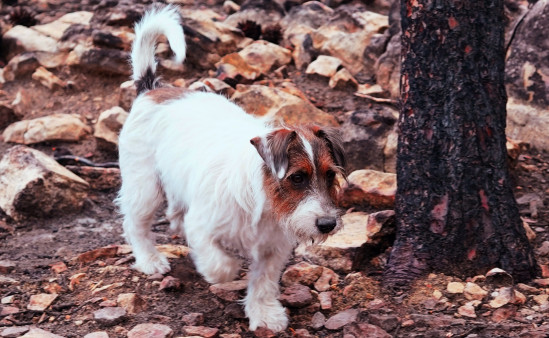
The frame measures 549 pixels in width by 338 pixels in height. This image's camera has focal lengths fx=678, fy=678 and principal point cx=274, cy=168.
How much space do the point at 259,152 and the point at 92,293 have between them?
68.0 inches

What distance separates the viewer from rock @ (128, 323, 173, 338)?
13.2 ft

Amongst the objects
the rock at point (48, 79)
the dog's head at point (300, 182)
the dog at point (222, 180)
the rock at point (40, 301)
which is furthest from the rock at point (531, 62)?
the rock at point (48, 79)

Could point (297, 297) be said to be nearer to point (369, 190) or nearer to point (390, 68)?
point (369, 190)

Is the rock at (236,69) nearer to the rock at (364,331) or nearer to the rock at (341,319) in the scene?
the rock at (341,319)

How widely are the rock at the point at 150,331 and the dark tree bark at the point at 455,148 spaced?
1549mm

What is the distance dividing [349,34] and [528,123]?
2962mm

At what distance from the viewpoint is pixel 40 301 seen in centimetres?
456

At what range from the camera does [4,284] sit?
15.9ft

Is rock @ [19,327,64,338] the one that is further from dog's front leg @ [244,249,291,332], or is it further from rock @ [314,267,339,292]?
rock @ [314,267,339,292]

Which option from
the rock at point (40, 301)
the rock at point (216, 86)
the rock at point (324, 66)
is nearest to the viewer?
the rock at point (40, 301)

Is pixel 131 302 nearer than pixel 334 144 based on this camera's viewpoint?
No

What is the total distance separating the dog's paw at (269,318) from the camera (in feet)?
14.2

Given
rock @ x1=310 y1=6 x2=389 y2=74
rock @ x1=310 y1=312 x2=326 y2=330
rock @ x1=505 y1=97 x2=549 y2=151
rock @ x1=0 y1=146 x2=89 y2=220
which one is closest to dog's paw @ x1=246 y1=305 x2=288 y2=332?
rock @ x1=310 y1=312 x2=326 y2=330

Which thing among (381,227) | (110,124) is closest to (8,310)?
(381,227)
